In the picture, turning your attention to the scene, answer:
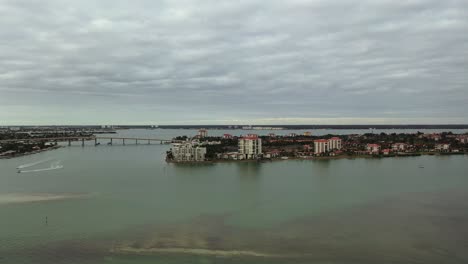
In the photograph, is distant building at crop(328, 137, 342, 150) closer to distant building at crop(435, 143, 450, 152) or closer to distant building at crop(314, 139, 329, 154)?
distant building at crop(314, 139, 329, 154)

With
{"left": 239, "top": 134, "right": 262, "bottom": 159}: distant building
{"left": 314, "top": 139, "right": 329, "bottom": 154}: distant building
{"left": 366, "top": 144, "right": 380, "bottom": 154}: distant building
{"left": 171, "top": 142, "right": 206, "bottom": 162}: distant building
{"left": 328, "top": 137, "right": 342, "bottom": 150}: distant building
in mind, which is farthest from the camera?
{"left": 328, "top": 137, "right": 342, "bottom": 150}: distant building

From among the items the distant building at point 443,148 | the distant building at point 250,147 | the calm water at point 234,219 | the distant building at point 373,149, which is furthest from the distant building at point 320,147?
the calm water at point 234,219

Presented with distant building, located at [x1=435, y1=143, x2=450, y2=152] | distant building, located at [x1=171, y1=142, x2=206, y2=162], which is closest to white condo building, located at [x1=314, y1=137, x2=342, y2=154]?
distant building, located at [x1=435, y1=143, x2=450, y2=152]

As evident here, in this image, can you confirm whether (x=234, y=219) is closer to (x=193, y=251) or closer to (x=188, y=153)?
A: (x=193, y=251)

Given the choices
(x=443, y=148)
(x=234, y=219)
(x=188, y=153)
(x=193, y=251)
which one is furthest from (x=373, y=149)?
(x=193, y=251)

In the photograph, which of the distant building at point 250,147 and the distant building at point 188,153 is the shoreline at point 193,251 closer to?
the distant building at point 188,153

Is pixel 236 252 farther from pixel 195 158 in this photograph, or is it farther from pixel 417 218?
pixel 195 158

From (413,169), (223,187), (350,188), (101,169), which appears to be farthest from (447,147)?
(101,169)

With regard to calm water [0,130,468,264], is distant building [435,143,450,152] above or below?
above

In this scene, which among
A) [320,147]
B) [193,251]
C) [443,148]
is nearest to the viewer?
[193,251]
